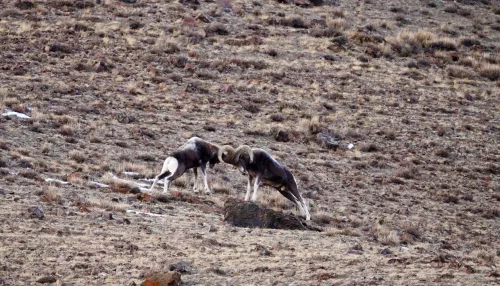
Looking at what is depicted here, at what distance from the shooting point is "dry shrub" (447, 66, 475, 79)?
41.6 metres

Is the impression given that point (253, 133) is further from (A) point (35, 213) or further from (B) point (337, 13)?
(B) point (337, 13)

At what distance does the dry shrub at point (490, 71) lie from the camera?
4219cm

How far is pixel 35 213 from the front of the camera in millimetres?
15461

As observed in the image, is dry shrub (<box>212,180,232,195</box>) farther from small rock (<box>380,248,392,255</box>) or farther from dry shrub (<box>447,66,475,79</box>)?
dry shrub (<box>447,66,475,79</box>)

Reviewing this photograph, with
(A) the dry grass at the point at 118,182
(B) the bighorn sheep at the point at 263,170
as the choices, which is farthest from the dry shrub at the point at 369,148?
(A) the dry grass at the point at 118,182

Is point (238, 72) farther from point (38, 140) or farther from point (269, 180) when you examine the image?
point (269, 180)

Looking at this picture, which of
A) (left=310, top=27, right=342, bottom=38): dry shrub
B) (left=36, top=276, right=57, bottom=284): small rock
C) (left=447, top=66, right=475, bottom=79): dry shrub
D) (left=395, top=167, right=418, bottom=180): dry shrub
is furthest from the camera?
(left=310, top=27, right=342, bottom=38): dry shrub

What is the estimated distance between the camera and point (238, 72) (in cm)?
3859

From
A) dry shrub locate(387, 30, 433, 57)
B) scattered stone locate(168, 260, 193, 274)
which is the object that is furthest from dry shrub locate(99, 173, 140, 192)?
dry shrub locate(387, 30, 433, 57)

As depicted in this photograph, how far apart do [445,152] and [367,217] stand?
35.5 feet

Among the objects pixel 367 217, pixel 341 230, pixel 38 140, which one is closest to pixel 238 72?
pixel 38 140

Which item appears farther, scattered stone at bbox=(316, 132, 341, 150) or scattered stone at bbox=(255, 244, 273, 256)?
scattered stone at bbox=(316, 132, 341, 150)

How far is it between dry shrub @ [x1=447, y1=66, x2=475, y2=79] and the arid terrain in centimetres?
16

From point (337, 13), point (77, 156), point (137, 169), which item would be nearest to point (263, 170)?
point (137, 169)
